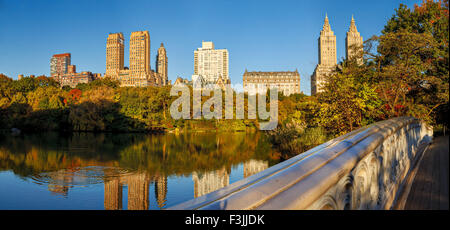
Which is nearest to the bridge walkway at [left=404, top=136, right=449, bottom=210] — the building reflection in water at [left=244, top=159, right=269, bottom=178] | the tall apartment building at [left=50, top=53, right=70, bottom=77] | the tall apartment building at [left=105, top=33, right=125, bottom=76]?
the building reflection in water at [left=244, top=159, right=269, bottom=178]

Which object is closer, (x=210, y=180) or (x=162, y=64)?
(x=210, y=180)

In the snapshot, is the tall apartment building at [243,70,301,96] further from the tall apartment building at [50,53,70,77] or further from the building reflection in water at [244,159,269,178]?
the tall apartment building at [50,53,70,77]

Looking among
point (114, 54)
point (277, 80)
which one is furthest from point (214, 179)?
point (114, 54)

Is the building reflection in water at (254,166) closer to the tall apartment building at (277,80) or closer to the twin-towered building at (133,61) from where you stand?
the tall apartment building at (277,80)

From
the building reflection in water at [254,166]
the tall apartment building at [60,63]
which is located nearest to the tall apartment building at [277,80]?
the building reflection in water at [254,166]

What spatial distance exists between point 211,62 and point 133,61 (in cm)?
3154

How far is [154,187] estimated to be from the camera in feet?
22.5

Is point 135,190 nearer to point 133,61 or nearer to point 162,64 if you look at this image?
point 133,61

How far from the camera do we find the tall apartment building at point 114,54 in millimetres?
121812

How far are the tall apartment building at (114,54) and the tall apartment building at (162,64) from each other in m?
17.1

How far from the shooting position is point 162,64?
5295 inches

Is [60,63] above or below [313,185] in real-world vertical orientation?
above

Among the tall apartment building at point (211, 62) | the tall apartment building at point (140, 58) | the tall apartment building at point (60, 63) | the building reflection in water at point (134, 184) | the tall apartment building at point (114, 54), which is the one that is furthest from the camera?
the tall apartment building at point (60, 63)
